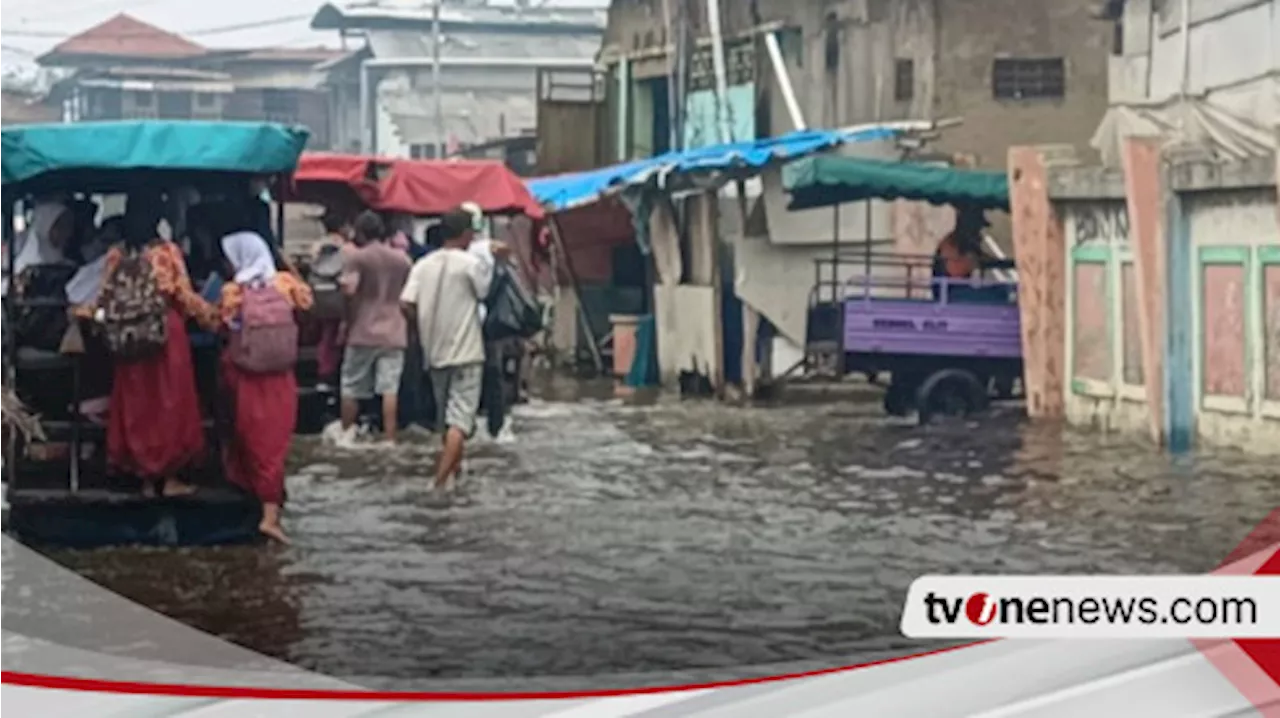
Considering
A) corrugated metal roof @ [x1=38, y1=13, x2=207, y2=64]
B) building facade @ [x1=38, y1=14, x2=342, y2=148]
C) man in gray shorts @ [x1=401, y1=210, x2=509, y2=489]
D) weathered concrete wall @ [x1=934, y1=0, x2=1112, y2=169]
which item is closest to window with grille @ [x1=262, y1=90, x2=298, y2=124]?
building facade @ [x1=38, y1=14, x2=342, y2=148]

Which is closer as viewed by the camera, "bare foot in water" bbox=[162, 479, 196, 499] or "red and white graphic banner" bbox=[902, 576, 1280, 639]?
"red and white graphic banner" bbox=[902, 576, 1280, 639]

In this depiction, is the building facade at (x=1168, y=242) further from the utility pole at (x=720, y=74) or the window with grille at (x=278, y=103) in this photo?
the window with grille at (x=278, y=103)

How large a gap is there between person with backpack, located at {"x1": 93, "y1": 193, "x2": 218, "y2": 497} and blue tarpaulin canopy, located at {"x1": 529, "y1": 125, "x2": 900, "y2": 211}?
0.60 m

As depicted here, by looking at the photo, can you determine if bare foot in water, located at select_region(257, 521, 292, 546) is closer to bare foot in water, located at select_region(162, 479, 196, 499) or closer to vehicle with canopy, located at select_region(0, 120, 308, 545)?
vehicle with canopy, located at select_region(0, 120, 308, 545)

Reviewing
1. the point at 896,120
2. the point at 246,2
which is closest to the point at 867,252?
the point at 896,120

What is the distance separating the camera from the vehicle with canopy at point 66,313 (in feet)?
8.87

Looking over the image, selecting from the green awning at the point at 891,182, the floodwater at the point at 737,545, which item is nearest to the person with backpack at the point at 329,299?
the floodwater at the point at 737,545

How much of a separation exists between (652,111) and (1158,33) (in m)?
0.61

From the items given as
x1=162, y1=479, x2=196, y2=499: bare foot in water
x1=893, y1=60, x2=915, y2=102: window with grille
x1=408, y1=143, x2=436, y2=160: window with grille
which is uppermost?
x1=893, y1=60, x2=915, y2=102: window with grille

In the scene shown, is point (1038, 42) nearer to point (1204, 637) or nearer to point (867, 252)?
point (867, 252)

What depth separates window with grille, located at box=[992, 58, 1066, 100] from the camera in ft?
8.31

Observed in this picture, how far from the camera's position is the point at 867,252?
264 centimetres

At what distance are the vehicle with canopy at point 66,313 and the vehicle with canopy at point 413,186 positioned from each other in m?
0.04

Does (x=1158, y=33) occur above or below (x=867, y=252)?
above
